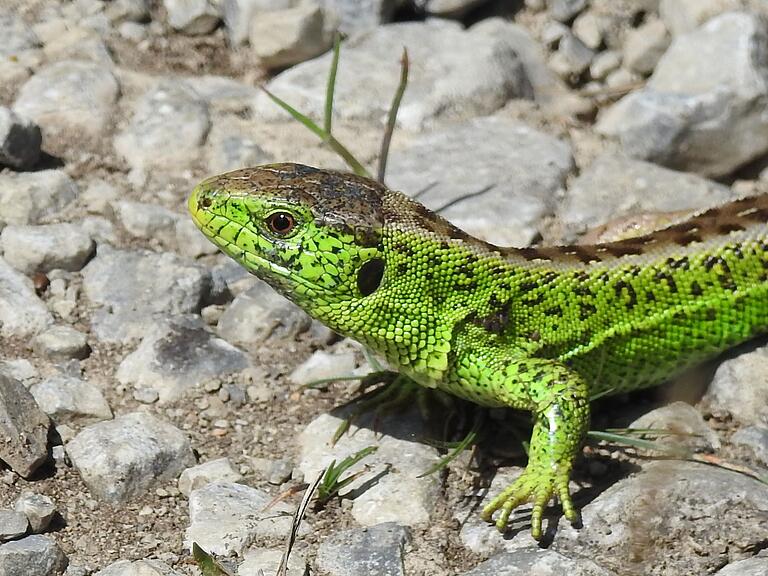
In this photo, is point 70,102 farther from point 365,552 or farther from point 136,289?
point 365,552

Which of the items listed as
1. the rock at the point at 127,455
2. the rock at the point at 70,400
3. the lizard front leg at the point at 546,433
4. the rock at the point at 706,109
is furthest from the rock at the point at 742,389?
the rock at the point at 70,400

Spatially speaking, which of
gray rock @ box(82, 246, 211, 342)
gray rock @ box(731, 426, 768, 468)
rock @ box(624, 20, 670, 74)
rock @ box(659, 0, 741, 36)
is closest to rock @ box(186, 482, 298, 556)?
gray rock @ box(82, 246, 211, 342)

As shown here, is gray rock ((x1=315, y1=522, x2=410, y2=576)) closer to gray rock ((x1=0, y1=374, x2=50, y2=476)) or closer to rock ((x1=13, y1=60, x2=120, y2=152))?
gray rock ((x1=0, y1=374, x2=50, y2=476))

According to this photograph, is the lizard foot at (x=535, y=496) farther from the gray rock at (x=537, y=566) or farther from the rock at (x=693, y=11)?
the rock at (x=693, y=11)

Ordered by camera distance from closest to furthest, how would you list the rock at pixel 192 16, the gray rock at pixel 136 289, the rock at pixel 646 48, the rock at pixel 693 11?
1. the gray rock at pixel 136 289
2. the rock at pixel 693 11
3. the rock at pixel 646 48
4. the rock at pixel 192 16

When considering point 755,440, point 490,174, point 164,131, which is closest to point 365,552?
point 755,440

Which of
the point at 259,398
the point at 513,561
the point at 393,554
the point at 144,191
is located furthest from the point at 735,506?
the point at 144,191

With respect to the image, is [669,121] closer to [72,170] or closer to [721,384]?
[721,384]
